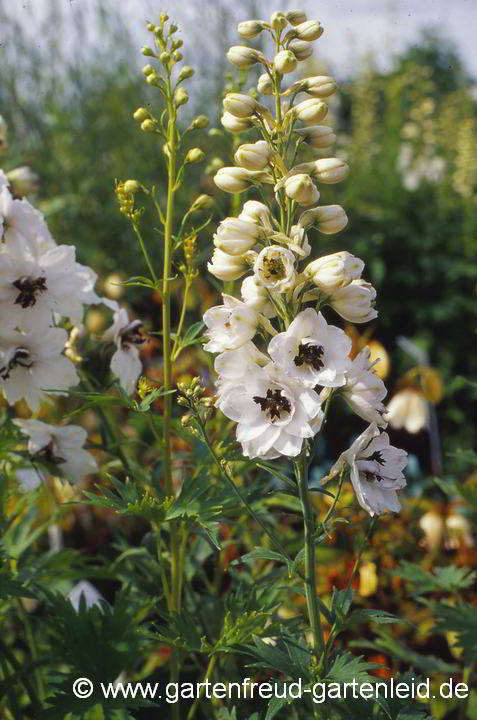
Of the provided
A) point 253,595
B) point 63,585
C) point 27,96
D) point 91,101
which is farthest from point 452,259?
point 253,595

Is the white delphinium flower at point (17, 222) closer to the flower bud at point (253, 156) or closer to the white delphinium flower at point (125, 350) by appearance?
the white delphinium flower at point (125, 350)

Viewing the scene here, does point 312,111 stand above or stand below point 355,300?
above

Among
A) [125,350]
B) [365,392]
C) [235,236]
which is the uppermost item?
[235,236]

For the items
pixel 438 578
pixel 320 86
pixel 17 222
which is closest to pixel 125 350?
pixel 17 222

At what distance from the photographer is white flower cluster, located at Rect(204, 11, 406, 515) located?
1107mm

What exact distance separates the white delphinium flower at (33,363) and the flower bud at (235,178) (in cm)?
46

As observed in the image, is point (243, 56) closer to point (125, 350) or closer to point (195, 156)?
point (195, 156)

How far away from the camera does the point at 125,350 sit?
160 cm

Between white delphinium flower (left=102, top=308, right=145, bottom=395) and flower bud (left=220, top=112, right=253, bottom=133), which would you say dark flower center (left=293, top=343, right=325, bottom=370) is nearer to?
flower bud (left=220, top=112, right=253, bottom=133)

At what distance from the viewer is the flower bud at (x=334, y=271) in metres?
1.10

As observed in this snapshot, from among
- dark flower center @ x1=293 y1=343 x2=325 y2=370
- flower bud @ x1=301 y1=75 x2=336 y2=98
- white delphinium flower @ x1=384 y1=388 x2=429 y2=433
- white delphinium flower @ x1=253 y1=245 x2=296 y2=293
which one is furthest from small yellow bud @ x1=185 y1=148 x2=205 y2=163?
white delphinium flower @ x1=384 y1=388 x2=429 y2=433

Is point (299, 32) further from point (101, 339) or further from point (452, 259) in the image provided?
point (452, 259)

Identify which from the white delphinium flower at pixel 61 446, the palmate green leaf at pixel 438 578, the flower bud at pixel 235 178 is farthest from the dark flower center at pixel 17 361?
the palmate green leaf at pixel 438 578

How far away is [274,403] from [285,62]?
51 cm
